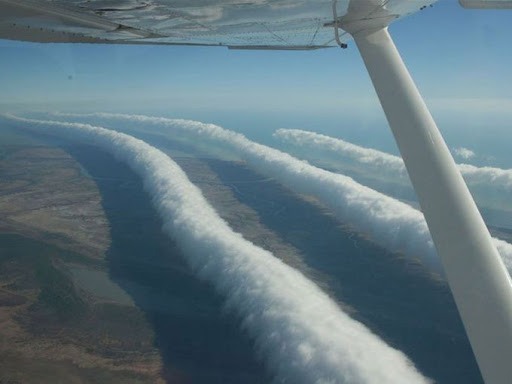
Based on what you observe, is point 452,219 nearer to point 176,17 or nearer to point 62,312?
point 176,17

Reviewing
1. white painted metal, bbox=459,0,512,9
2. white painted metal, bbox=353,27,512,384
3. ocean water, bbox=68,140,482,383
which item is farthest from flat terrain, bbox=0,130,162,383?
white painted metal, bbox=459,0,512,9

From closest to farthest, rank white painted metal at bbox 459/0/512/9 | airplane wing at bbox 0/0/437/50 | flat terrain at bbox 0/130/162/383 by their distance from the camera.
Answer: airplane wing at bbox 0/0/437/50
white painted metal at bbox 459/0/512/9
flat terrain at bbox 0/130/162/383

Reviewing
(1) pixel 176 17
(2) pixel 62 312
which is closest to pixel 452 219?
(1) pixel 176 17

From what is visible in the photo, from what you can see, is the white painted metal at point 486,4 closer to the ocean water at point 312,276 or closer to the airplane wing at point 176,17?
the airplane wing at point 176,17

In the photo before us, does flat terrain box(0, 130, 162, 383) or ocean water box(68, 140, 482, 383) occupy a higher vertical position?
ocean water box(68, 140, 482, 383)

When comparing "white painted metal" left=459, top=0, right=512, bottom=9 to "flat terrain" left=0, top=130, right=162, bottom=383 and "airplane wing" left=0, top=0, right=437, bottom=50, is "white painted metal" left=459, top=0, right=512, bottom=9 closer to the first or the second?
"airplane wing" left=0, top=0, right=437, bottom=50

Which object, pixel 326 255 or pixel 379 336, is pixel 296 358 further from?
pixel 326 255

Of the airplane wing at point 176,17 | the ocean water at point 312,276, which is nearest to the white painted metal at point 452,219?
the airplane wing at point 176,17
